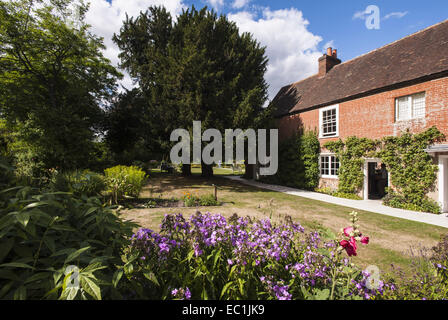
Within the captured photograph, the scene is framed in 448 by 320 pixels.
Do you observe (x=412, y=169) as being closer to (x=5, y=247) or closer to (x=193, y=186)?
(x=193, y=186)

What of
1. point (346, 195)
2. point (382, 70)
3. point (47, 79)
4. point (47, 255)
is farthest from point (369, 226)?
point (47, 79)

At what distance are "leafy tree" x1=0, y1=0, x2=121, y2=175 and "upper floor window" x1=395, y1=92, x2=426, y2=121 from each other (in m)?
20.6

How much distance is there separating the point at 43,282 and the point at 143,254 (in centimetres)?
94

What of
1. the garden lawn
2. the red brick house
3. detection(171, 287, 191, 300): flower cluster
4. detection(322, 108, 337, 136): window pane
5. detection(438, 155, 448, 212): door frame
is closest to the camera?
detection(171, 287, 191, 300): flower cluster

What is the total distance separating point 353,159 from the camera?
40.3 feet

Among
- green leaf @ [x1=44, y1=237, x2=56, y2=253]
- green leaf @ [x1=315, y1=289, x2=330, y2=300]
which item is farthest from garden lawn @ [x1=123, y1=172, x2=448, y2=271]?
green leaf @ [x1=44, y1=237, x2=56, y2=253]

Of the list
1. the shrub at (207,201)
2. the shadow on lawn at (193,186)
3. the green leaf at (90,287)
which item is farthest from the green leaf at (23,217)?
the shadow on lawn at (193,186)

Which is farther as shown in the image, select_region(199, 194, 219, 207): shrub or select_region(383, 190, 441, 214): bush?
select_region(199, 194, 219, 207): shrub

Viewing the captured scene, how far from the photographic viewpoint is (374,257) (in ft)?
14.8

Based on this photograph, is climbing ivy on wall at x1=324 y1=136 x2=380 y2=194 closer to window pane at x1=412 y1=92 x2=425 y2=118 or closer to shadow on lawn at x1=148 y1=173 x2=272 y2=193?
window pane at x1=412 y1=92 x2=425 y2=118

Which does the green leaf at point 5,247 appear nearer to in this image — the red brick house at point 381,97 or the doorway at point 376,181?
the red brick house at point 381,97

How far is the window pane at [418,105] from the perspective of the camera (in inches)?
388

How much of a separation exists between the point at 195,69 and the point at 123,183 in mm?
9729

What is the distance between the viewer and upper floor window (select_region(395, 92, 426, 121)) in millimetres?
9922
